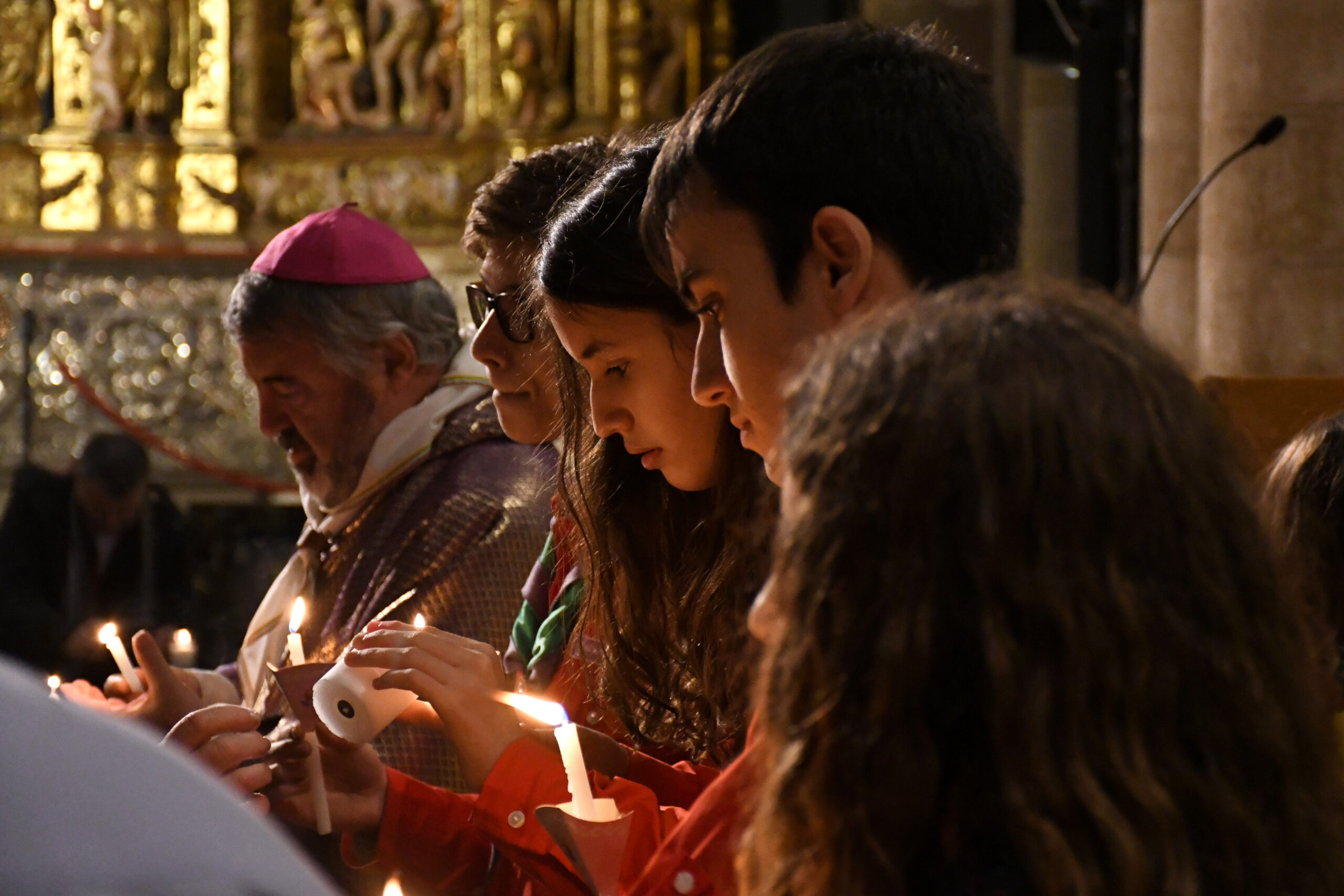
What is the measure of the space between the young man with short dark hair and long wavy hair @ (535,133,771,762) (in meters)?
0.31

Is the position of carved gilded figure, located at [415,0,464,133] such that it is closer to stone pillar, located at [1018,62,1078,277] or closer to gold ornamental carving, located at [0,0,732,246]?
gold ornamental carving, located at [0,0,732,246]

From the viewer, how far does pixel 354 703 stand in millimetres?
1812

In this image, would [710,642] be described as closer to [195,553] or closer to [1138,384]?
[1138,384]

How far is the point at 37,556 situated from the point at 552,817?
416 centimetres

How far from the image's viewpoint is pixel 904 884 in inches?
37.0

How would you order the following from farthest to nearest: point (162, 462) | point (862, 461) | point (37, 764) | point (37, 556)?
point (162, 462) → point (37, 556) → point (862, 461) → point (37, 764)

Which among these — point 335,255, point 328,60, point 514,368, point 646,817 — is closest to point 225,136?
point 328,60

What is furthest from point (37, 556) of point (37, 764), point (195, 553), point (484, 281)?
point (37, 764)

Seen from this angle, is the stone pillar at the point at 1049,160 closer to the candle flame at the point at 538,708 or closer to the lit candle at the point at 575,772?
the candle flame at the point at 538,708

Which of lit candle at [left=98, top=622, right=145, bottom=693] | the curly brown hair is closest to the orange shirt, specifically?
lit candle at [left=98, top=622, right=145, bottom=693]

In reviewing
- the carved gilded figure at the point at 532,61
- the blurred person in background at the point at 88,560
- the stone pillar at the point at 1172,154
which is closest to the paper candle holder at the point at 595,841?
the blurred person in background at the point at 88,560

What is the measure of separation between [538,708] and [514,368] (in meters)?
1.08

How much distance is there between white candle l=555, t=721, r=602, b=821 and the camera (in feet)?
4.53

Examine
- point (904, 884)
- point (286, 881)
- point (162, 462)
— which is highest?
point (286, 881)
